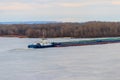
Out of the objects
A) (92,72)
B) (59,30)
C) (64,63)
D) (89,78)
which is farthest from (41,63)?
(59,30)

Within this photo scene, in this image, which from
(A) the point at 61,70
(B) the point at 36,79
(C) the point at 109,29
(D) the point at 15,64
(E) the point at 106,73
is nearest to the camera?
(B) the point at 36,79

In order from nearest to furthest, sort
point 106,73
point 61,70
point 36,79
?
point 36,79
point 106,73
point 61,70

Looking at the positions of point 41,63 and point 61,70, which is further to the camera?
point 41,63

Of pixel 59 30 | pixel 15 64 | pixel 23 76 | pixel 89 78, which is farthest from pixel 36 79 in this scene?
pixel 59 30

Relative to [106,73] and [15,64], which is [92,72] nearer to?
[106,73]

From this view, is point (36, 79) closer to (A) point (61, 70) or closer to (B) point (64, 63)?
(A) point (61, 70)

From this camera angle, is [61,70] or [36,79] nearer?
[36,79]

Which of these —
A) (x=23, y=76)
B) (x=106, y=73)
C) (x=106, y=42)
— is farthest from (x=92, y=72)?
(x=106, y=42)

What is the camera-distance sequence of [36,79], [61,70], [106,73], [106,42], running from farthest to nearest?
[106,42], [61,70], [106,73], [36,79]

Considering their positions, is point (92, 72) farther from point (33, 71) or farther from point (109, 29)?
point (109, 29)
